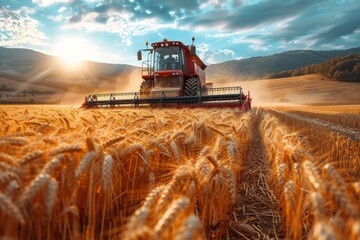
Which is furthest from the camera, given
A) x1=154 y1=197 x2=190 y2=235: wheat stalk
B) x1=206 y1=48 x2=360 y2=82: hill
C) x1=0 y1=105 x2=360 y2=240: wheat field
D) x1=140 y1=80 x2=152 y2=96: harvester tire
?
x1=206 y1=48 x2=360 y2=82: hill

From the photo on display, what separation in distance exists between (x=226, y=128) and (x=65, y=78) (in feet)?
227

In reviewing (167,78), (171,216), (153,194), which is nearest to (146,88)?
(167,78)

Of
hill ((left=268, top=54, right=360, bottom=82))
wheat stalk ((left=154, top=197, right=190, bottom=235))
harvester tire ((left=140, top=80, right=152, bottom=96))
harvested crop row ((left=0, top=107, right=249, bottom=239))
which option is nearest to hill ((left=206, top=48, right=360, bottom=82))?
hill ((left=268, top=54, right=360, bottom=82))

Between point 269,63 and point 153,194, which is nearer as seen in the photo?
point 153,194

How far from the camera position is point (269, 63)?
157875 millimetres

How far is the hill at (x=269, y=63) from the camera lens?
14762cm

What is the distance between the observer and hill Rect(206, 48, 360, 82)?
14762 cm

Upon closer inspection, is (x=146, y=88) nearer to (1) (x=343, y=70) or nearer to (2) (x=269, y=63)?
(1) (x=343, y=70)

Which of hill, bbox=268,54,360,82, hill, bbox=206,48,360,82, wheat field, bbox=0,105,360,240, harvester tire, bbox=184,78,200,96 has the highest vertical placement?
hill, bbox=206,48,360,82

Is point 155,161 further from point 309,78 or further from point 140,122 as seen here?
point 309,78

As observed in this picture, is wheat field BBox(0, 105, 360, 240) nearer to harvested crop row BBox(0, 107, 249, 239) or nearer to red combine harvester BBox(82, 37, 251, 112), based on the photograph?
harvested crop row BBox(0, 107, 249, 239)

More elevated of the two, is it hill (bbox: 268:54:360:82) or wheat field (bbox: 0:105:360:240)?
hill (bbox: 268:54:360:82)

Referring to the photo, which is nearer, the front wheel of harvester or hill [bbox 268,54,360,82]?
the front wheel of harvester

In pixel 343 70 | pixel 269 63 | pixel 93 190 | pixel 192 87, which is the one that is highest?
pixel 269 63
